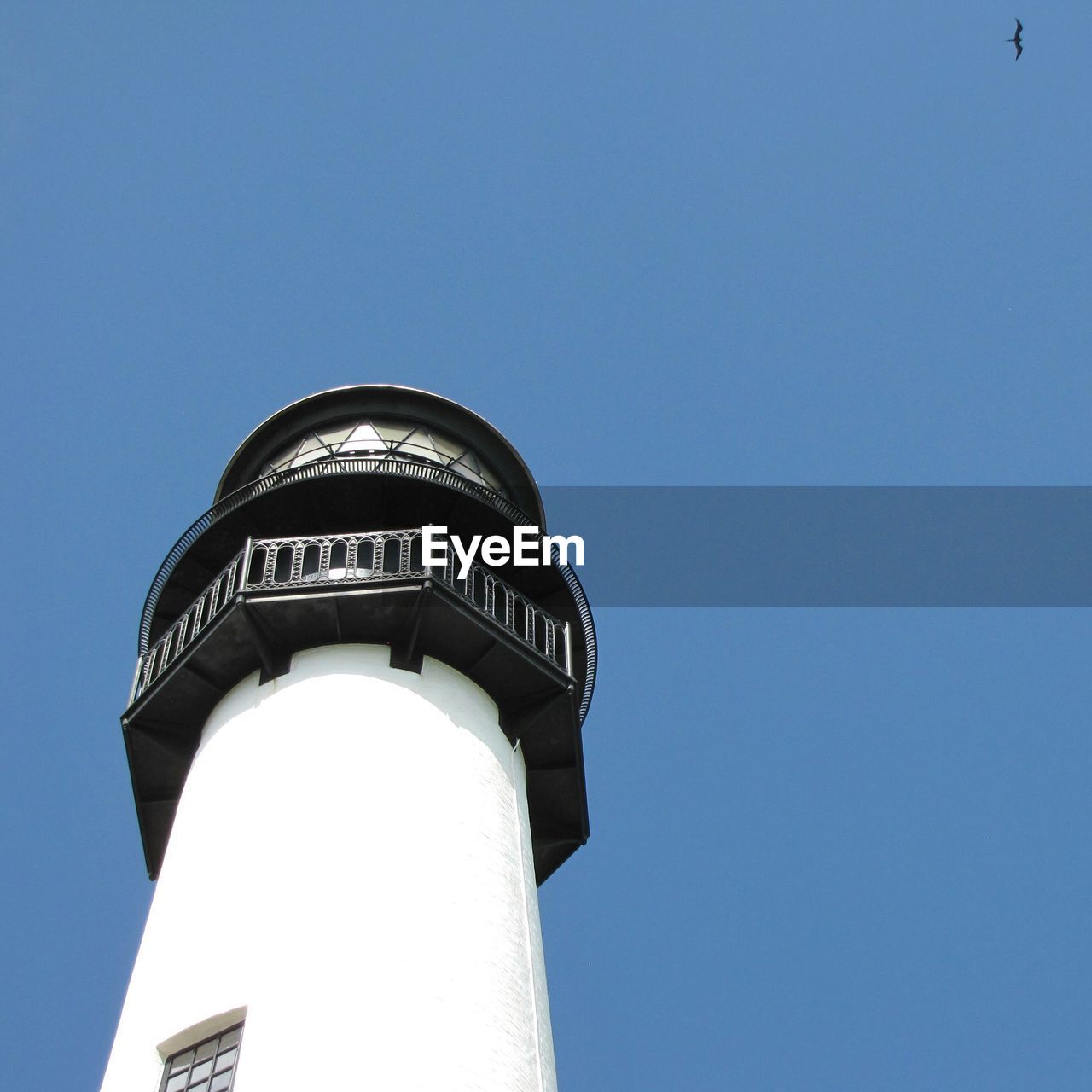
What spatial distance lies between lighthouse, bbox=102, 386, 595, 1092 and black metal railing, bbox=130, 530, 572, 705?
0.20 feet

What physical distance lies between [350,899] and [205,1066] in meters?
2.42

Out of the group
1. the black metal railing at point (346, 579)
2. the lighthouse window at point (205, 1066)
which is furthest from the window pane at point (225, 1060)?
the black metal railing at point (346, 579)

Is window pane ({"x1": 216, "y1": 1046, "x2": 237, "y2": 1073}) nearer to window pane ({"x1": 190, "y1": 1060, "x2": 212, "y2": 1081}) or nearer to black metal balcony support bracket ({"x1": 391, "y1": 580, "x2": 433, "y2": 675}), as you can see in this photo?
window pane ({"x1": 190, "y1": 1060, "x2": 212, "y2": 1081})

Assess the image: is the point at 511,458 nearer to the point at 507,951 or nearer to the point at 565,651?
the point at 565,651

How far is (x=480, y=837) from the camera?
754 inches

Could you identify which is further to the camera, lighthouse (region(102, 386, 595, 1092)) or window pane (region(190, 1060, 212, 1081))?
lighthouse (region(102, 386, 595, 1092))

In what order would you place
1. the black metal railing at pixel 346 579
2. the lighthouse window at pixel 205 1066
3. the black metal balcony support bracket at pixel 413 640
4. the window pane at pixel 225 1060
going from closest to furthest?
1. the lighthouse window at pixel 205 1066
2. the window pane at pixel 225 1060
3. the black metal balcony support bracket at pixel 413 640
4. the black metal railing at pixel 346 579

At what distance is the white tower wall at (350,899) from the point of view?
15.3 m

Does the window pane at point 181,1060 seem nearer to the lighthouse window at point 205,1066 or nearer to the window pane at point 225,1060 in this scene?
the lighthouse window at point 205,1066

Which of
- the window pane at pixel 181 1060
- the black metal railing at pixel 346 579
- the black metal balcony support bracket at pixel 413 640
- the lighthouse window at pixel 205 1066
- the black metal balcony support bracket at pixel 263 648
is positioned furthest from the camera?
the black metal railing at pixel 346 579

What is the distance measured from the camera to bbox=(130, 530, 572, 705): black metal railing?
22.0m

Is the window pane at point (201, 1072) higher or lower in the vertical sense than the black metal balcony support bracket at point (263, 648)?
lower

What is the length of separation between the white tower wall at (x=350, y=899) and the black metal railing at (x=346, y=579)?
3.81 feet

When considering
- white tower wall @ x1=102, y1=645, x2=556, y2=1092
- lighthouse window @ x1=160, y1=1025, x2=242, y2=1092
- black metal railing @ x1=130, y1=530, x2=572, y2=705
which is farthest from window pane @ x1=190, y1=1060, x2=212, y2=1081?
black metal railing @ x1=130, y1=530, x2=572, y2=705
